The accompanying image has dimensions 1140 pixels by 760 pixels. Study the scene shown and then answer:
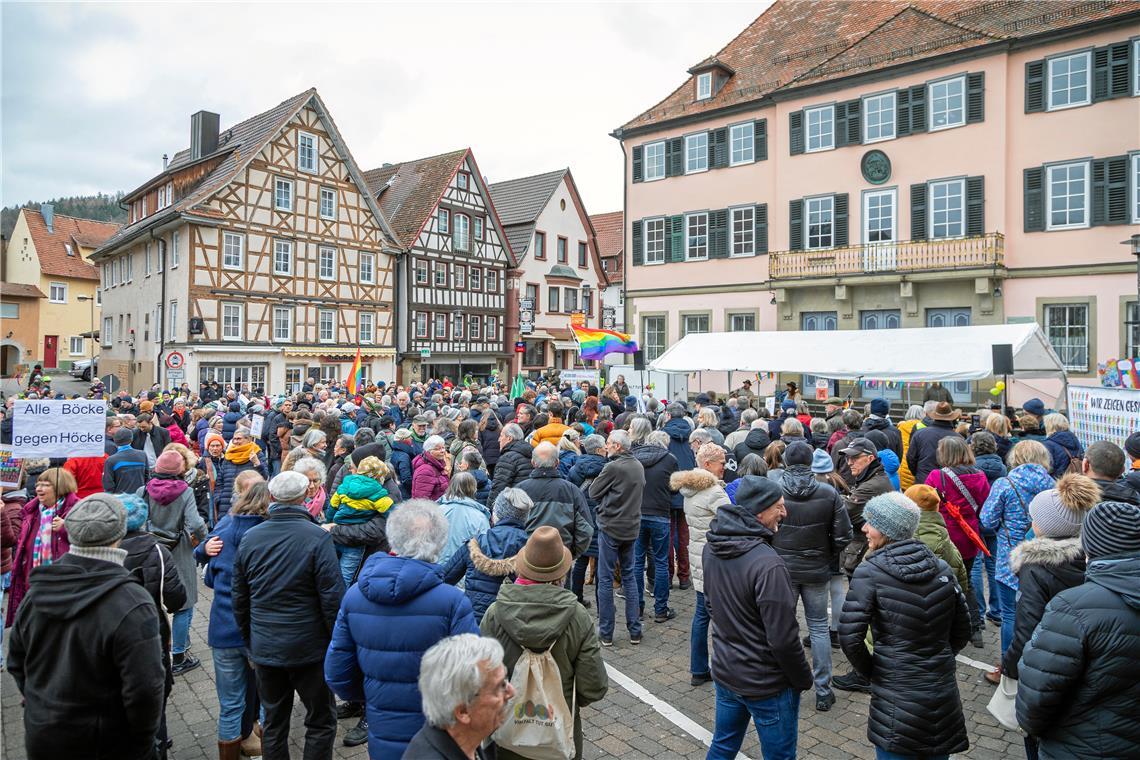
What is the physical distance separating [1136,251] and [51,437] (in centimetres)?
1627

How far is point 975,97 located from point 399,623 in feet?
75.1

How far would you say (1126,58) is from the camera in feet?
59.3

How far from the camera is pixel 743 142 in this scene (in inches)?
990

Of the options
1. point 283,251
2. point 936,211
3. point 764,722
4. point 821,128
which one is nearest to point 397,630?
point 764,722

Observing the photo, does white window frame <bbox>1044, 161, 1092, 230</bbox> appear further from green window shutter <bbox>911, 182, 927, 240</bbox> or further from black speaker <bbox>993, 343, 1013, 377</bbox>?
black speaker <bbox>993, 343, 1013, 377</bbox>

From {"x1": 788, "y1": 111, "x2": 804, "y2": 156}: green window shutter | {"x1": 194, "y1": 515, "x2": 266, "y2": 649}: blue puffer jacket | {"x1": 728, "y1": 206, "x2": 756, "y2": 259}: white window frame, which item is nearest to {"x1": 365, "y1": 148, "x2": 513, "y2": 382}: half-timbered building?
{"x1": 728, "y1": 206, "x2": 756, "y2": 259}: white window frame

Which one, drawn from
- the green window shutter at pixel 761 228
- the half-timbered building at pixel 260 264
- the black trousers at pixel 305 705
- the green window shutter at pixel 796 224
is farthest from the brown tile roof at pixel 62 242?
the black trousers at pixel 305 705

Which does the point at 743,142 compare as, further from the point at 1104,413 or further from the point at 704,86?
the point at 1104,413

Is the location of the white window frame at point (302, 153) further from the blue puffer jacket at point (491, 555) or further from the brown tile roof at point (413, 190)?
the blue puffer jacket at point (491, 555)

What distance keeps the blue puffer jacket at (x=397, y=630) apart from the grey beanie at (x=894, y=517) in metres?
2.15

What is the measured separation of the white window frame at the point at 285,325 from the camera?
29.4m

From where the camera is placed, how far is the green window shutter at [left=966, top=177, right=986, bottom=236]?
20219 millimetres

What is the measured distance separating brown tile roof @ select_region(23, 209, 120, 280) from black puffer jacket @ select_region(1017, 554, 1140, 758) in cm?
5989

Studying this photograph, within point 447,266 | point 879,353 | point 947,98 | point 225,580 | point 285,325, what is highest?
point 947,98
